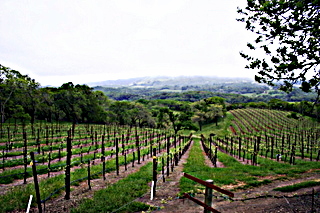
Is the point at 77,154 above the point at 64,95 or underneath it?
underneath

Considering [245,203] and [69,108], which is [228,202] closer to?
[245,203]

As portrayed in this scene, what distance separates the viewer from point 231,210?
7.38 metres

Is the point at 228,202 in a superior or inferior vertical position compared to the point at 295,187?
superior

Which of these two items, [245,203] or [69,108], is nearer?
[245,203]

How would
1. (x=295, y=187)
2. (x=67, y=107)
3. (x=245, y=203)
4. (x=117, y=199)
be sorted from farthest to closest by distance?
(x=67, y=107) < (x=295, y=187) < (x=245, y=203) < (x=117, y=199)

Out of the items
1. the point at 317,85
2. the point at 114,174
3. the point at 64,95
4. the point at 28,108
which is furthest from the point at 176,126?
the point at 317,85

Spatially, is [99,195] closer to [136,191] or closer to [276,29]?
[136,191]

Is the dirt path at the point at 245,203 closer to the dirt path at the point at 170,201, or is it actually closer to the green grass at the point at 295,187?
the dirt path at the point at 170,201

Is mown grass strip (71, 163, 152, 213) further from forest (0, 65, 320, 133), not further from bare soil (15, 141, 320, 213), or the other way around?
forest (0, 65, 320, 133)

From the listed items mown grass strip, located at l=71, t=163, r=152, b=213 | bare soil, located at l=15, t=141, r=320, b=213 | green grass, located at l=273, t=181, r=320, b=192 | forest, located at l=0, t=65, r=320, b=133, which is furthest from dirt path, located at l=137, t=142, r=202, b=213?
forest, located at l=0, t=65, r=320, b=133

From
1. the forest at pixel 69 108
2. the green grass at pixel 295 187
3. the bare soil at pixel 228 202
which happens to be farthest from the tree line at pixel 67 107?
the green grass at pixel 295 187

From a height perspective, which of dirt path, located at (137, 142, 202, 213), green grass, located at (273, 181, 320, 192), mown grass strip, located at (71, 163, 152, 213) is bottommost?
green grass, located at (273, 181, 320, 192)

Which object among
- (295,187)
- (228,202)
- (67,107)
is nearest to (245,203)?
(228,202)

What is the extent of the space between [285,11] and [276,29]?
0.78m
